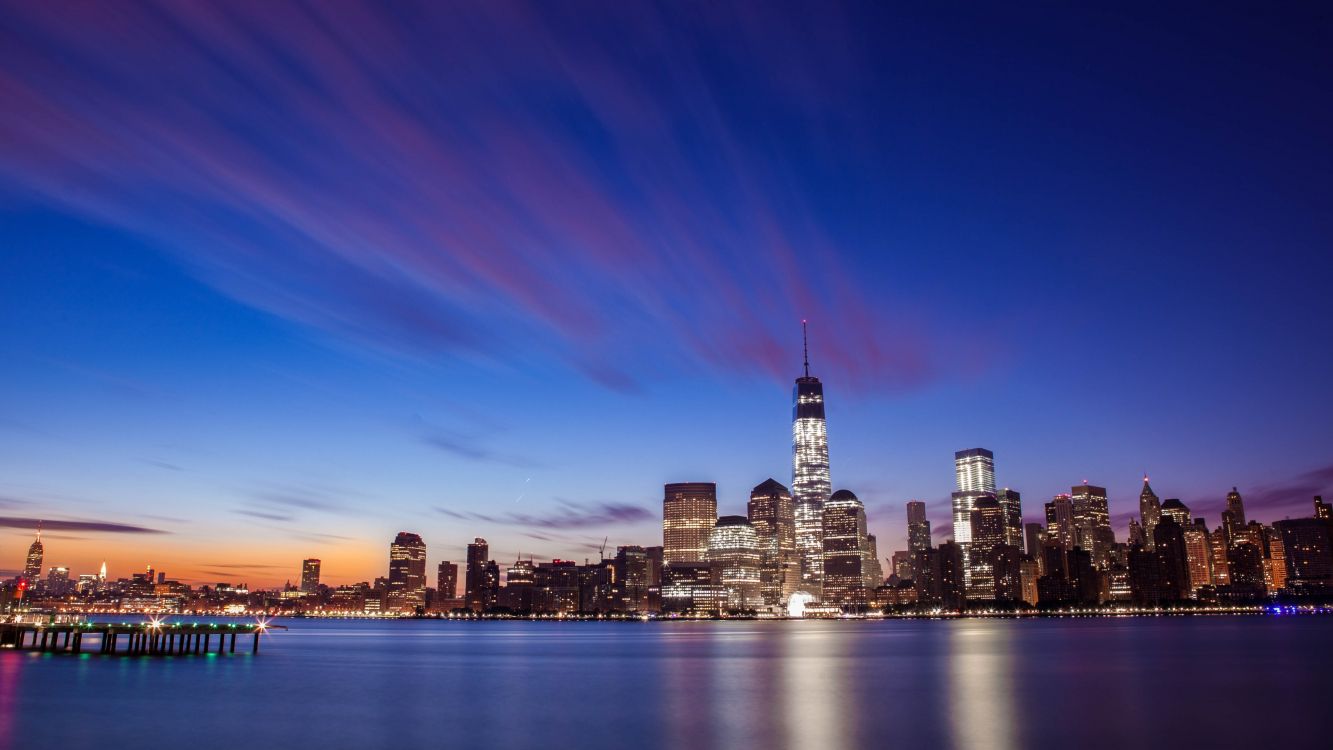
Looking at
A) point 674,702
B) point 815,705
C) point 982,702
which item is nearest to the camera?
point 982,702

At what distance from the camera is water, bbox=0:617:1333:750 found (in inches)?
1884

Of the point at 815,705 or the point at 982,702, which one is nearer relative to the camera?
the point at 982,702

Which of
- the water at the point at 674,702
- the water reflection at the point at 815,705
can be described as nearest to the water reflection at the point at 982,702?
the water at the point at 674,702

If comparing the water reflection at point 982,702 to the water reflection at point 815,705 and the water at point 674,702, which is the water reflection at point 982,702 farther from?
the water reflection at point 815,705

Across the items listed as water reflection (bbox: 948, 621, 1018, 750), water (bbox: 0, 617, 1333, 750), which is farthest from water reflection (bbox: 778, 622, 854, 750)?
water reflection (bbox: 948, 621, 1018, 750)

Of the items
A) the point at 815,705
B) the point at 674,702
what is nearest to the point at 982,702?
the point at 815,705

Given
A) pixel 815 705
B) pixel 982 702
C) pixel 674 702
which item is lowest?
pixel 674 702

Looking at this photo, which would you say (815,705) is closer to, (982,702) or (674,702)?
(674,702)

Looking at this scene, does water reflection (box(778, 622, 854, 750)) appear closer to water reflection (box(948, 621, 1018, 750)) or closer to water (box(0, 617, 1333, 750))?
water (box(0, 617, 1333, 750))

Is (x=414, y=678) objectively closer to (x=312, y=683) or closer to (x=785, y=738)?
(x=312, y=683)

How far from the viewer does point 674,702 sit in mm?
65875

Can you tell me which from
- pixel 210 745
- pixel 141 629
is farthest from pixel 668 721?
pixel 141 629

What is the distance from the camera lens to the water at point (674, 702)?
47844 millimetres

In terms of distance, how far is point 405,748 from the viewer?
45531 mm
